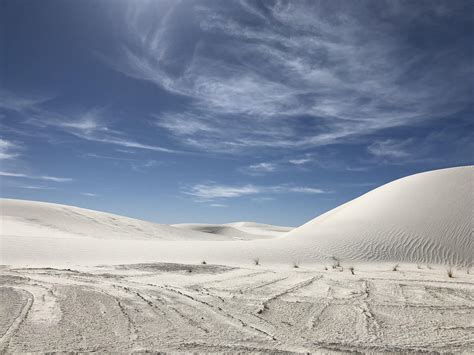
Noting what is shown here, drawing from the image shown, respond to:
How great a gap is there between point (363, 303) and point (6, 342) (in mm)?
5594

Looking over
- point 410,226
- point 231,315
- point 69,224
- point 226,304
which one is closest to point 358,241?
point 410,226

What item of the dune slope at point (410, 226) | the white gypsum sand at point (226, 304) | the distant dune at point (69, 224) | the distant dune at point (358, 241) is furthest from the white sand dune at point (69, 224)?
the dune slope at point (410, 226)

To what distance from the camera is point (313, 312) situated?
575 cm

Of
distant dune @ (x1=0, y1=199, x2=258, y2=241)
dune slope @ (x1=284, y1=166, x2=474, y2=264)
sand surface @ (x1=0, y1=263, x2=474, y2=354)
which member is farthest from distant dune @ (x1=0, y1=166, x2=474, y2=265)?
sand surface @ (x1=0, y1=263, x2=474, y2=354)

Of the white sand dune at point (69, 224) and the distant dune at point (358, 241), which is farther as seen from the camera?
the white sand dune at point (69, 224)

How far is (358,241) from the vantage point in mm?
18562

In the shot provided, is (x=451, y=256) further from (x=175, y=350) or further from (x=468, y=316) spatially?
(x=175, y=350)

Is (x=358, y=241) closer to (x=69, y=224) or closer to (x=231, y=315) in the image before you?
(x=231, y=315)

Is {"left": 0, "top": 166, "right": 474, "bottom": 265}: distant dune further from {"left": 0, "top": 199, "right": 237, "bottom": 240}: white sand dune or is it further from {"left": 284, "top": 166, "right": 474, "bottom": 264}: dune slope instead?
{"left": 0, "top": 199, "right": 237, "bottom": 240}: white sand dune

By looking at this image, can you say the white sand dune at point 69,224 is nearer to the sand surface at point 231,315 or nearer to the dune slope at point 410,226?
the dune slope at point 410,226

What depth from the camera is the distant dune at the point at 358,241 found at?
51.0 ft

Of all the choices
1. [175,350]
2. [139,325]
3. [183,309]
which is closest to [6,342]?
[139,325]

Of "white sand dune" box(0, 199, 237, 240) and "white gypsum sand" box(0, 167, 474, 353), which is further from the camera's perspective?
"white sand dune" box(0, 199, 237, 240)

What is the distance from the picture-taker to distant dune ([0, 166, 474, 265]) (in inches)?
612
